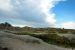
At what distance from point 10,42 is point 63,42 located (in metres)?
13.3

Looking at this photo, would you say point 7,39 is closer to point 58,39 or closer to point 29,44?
point 29,44

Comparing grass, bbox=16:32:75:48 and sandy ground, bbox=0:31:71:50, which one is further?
grass, bbox=16:32:75:48

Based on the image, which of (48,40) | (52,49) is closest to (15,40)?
(52,49)

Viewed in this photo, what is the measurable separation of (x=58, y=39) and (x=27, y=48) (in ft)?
43.9

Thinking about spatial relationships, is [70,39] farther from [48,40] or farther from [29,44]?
[29,44]

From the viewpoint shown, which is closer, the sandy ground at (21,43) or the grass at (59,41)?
the sandy ground at (21,43)

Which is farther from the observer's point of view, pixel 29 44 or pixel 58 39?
pixel 58 39

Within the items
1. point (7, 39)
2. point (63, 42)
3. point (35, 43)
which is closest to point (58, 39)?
point (63, 42)

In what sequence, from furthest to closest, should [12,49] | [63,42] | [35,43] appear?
[63,42]
[35,43]
[12,49]

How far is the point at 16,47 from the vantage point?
81.2ft

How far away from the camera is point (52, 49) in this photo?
26234 millimetres

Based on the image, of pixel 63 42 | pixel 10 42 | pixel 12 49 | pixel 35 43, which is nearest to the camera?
pixel 12 49

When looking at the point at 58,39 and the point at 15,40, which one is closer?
the point at 15,40

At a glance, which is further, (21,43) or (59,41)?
(59,41)
